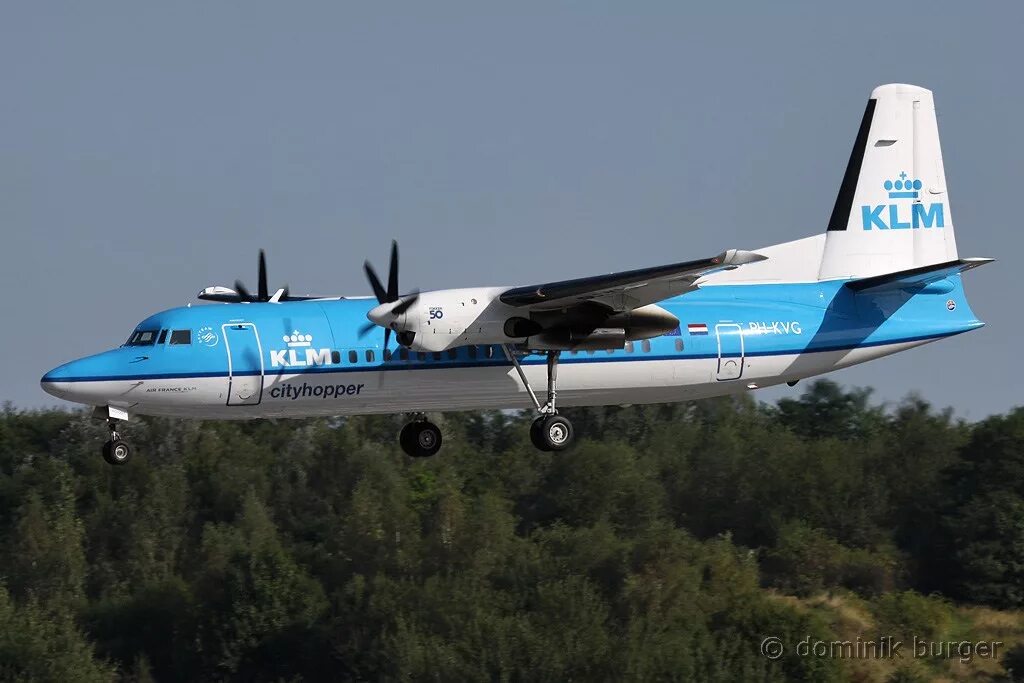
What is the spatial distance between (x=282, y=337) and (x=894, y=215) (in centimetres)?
1148

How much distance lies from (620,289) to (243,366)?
18.6 feet

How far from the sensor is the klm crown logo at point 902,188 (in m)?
29.3

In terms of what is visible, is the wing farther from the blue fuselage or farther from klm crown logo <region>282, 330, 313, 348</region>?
klm crown logo <region>282, 330, 313, 348</region>

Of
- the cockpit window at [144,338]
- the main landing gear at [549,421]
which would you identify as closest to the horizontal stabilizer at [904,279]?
the main landing gear at [549,421]

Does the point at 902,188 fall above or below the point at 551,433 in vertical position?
above

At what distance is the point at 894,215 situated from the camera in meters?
29.2

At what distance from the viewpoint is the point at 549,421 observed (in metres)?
25.2

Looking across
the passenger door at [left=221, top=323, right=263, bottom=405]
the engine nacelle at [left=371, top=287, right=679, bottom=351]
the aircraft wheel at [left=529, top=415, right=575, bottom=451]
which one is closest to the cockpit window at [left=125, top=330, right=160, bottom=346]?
the passenger door at [left=221, top=323, right=263, bottom=405]

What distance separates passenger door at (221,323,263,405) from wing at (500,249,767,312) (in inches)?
148

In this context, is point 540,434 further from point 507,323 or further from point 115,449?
point 115,449

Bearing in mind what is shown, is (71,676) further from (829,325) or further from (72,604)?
(829,325)

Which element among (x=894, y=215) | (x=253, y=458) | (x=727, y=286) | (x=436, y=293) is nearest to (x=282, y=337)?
(x=436, y=293)

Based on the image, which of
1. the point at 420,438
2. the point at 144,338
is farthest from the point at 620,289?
the point at 144,338

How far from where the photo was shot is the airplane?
2388 centimetres
